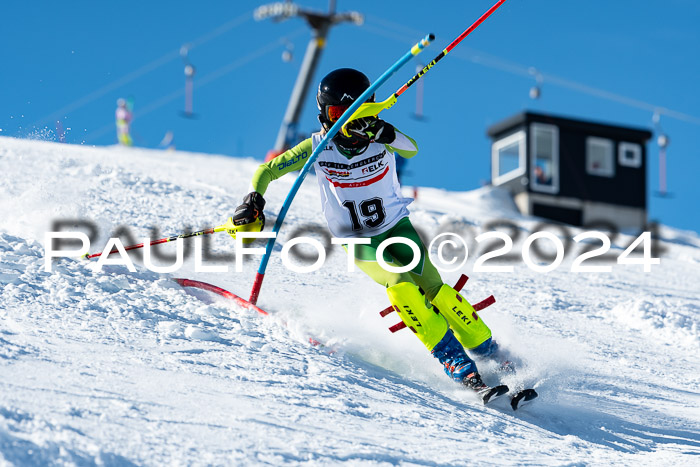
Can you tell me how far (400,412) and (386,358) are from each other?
102 cm

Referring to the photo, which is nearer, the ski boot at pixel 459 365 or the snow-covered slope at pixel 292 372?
the snow-covered slope at pixel 292 372

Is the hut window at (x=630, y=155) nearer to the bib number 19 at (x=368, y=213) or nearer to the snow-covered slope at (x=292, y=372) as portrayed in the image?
the snow-covered slope at (x=292, y=372)

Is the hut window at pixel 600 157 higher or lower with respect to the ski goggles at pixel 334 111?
higher

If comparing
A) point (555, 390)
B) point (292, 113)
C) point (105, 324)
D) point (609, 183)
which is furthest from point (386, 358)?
point (609, 183)

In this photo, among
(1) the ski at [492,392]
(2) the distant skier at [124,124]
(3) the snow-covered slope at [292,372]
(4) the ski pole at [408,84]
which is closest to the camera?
(3) the snow-covered slope at [292,372]

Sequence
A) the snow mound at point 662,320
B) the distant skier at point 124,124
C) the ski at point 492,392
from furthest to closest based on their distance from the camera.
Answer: the distant skier at point 124,124
the snow mound at point 662,320
the ski at point 492,392

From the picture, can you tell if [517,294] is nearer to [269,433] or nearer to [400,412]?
[400,412]

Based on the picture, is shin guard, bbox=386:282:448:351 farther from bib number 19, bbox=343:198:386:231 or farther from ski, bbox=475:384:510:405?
bib number 19, bbox=343:198:386:231

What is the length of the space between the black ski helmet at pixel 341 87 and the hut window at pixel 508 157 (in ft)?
67.5

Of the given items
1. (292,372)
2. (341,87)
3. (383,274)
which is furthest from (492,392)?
(341,87)

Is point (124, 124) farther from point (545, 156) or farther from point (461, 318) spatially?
point (461, 318)

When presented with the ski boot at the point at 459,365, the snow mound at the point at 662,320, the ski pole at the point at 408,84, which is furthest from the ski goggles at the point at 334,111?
the snow mound at the point at 662,320

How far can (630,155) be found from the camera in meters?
26.4

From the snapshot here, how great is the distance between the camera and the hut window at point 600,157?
25.7 metres
